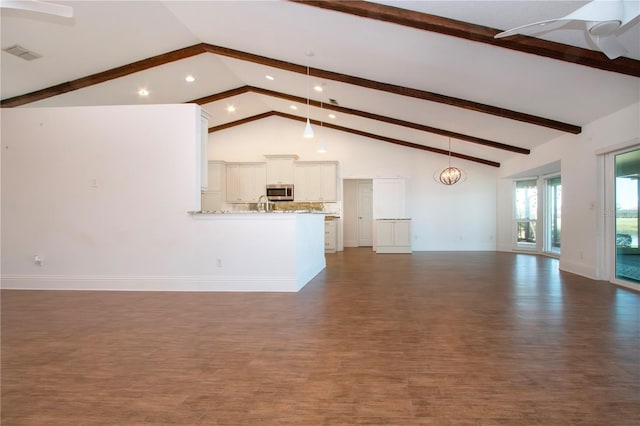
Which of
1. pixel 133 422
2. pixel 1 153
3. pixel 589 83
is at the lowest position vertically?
pixel 133 422

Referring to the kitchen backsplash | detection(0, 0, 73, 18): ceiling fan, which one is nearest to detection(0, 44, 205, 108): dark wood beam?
detection(0, 0, 73, 18): ceiling fan

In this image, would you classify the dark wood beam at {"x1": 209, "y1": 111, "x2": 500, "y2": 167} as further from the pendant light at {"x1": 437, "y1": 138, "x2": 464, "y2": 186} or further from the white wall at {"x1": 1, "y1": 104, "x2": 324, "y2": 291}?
the white wall at {"x1": 1, "y1": 104, "x2": 324, "y2": 291}

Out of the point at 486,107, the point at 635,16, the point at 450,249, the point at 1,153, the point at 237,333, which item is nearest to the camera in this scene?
the point at 635,16

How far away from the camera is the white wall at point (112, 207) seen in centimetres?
498

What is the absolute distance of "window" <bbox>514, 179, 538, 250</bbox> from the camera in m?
9.62

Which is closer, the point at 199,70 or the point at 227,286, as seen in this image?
the point at 227,286

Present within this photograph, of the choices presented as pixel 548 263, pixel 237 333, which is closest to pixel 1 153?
pixel 237 333

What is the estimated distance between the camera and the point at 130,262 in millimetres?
5055

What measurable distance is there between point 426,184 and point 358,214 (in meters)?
2.46

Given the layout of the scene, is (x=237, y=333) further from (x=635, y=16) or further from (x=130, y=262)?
(x=635, y=16)

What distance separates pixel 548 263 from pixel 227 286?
641 cm

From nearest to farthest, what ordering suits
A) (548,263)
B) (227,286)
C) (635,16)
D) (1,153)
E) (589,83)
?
(635,16), (589,83), (227,286), (1,153), (548,263)

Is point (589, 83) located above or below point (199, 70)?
below

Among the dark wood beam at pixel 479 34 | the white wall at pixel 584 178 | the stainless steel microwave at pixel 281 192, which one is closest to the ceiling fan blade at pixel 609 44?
the dark wood beam at pixel 479 34
